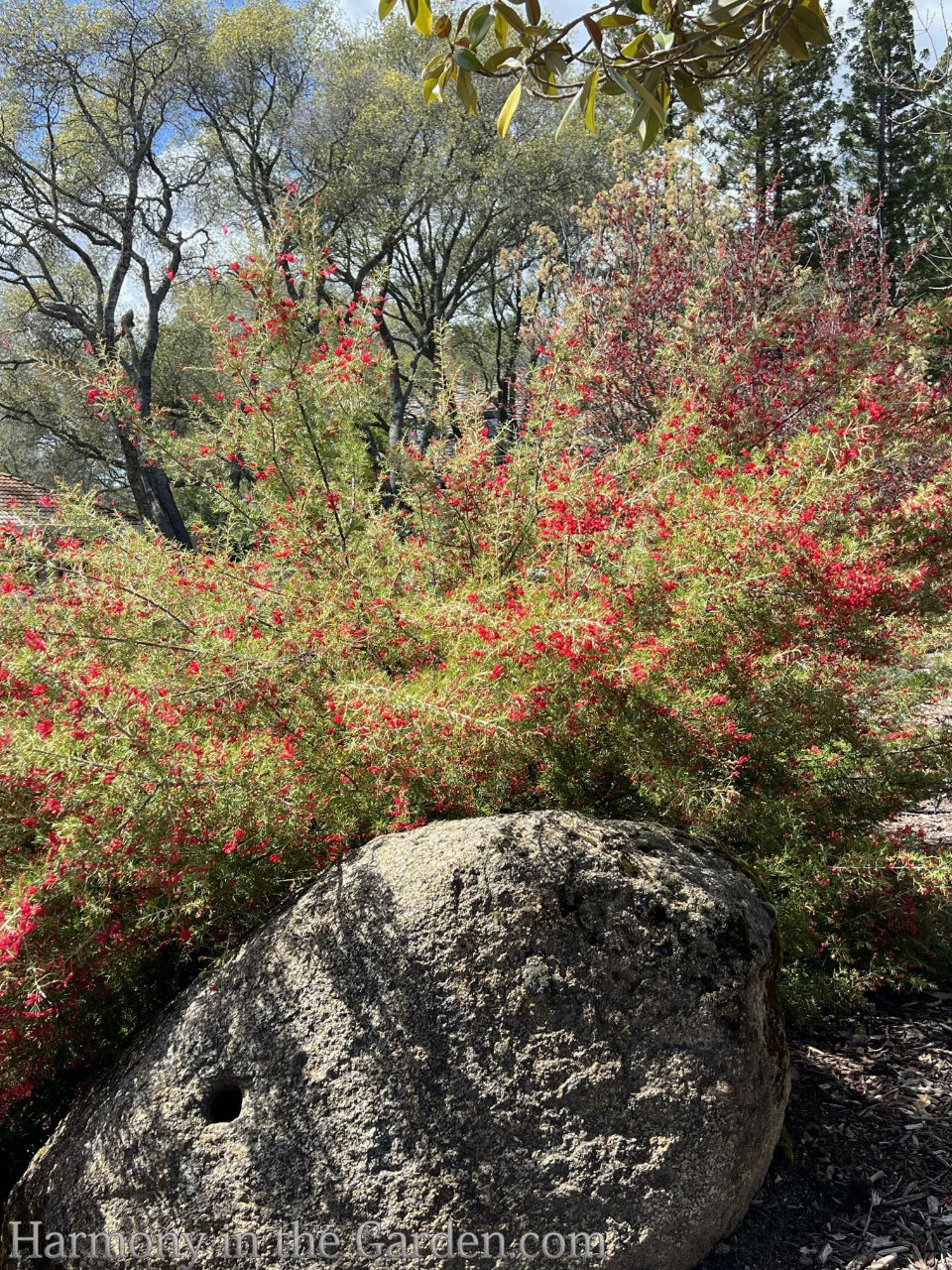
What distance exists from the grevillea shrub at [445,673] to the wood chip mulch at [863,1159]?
276 millimetres

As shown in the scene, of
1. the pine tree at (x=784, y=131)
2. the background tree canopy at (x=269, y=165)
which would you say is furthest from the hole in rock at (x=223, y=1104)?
the pine tree at (x=784, y=131)

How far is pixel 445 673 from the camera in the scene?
2.75m

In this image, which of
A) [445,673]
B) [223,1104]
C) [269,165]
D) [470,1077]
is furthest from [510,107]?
[269,165]

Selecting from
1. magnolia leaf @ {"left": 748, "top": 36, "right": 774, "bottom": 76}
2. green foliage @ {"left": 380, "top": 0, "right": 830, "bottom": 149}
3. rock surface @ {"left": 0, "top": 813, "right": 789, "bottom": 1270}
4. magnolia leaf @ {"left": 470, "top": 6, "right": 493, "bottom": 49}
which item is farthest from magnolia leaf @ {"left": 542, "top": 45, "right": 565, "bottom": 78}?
rock surface @ {"left": 0, "top": 813, "right": 789, "bottom": 1270}

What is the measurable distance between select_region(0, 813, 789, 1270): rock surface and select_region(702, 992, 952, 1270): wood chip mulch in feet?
0.73

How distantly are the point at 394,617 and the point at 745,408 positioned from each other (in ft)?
8.20

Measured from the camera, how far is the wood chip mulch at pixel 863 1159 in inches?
84.7

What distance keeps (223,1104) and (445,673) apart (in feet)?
4.88

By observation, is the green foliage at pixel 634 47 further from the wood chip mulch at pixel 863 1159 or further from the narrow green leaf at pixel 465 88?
the wood chip mulch at pixel 863 1159

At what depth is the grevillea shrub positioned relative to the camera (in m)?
2.35

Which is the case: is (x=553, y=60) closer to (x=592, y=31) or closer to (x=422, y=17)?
(x=592, y=31)

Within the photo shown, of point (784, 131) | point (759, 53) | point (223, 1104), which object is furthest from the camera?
point (784, 131)

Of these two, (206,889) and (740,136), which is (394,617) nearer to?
(206,889)

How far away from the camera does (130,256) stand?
1445cm
